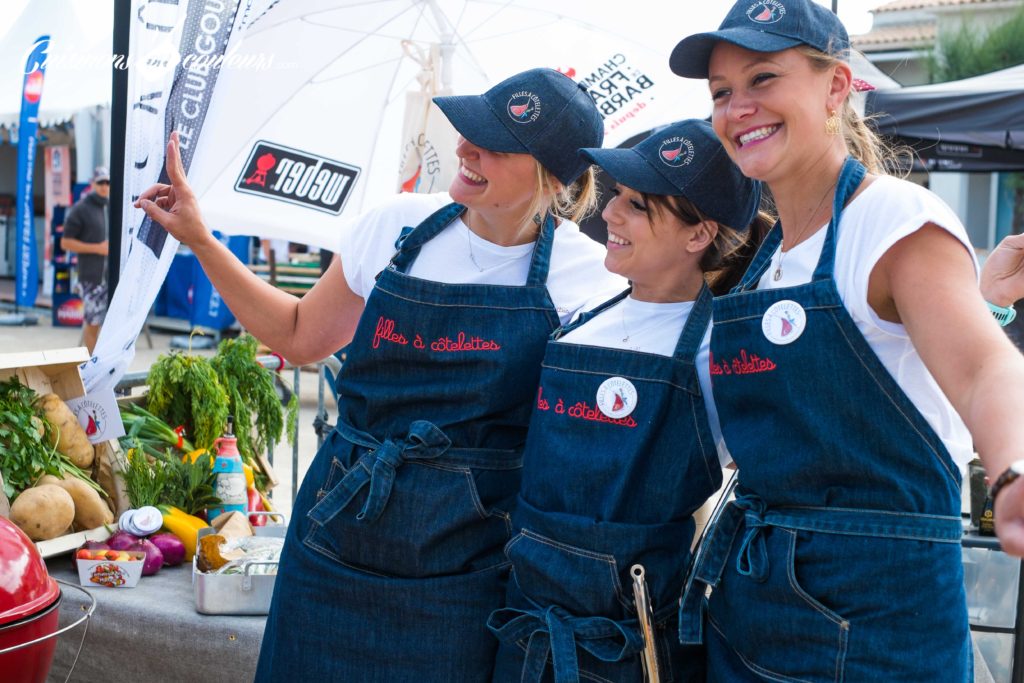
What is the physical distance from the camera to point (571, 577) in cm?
178

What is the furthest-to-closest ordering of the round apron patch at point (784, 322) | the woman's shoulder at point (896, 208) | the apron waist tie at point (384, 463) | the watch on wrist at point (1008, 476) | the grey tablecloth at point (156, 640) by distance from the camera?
the grey tablecloth at point (156, 640), the apron waist tie at point (384, 463), the round apron patch at point (784, 322), the woman's shoulder at point (896, 208), the watch on wrist at point (1008, 476)

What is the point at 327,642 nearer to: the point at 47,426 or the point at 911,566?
the point at 911,566

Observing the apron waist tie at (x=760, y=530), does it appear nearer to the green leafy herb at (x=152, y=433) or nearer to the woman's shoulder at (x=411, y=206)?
the woman's shoulder at (x=411, y=206)

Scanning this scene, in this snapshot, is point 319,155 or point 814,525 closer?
point 814,525

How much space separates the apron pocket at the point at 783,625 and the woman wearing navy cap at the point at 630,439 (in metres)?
0.21

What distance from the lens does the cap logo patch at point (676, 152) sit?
6.23 feet

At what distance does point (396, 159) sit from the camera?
5043mm

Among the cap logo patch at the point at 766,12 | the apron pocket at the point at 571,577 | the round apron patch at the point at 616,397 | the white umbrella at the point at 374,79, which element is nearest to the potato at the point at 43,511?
the white umbrella at the point at 374,79

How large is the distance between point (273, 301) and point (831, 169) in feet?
4.27

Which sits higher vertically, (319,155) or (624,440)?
(319,155)

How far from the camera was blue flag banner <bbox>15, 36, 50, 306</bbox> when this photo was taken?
30.2 ft

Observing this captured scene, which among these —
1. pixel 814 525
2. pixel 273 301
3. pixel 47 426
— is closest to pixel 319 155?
pixel 47 426

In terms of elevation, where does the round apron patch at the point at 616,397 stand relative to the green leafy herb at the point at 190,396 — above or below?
above

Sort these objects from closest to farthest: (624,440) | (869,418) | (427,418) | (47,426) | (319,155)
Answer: (869,418), (624,440), (427,418), (47,426), (319,155)
